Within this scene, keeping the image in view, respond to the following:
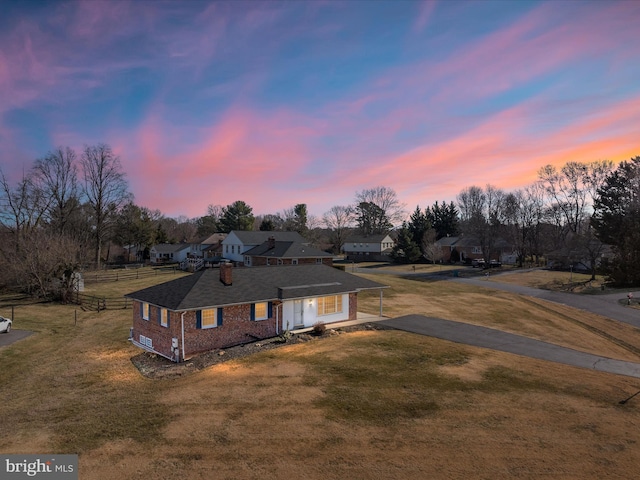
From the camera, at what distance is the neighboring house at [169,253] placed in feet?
284

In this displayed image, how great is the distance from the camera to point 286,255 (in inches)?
2131

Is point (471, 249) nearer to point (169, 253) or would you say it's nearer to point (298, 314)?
point (298, 314)

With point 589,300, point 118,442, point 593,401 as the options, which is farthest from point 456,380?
point 589,300

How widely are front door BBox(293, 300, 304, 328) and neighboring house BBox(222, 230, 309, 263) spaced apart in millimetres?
40730

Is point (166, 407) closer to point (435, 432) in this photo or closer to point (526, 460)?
point (435, 432)

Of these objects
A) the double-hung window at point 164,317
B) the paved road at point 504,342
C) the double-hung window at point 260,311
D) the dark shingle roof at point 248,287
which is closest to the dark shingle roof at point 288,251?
the dark shingle roof at point 248,287

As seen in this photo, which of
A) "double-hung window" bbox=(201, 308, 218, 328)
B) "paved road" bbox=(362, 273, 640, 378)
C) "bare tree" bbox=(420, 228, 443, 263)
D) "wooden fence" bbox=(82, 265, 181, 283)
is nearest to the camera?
"paved road" bbox=(362, 273, 640, 378)

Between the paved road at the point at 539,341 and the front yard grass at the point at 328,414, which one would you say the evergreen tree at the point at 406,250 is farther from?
the front yard grass at the point at 328,414

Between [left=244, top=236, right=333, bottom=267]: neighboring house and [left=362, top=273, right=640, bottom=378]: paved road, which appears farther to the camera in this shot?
[left=244, top=236, right=333, bottom=267]: neighboring house

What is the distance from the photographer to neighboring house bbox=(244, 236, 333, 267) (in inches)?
2151

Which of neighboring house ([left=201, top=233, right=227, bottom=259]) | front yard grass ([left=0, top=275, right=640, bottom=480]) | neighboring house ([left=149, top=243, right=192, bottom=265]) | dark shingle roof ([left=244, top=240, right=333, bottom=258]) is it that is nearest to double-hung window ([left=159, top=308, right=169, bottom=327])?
front yard grass ([left=0, top=275, right=640, bottom=480])

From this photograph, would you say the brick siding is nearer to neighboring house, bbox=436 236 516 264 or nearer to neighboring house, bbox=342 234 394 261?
neighboring house, bbox=436 236 516 264

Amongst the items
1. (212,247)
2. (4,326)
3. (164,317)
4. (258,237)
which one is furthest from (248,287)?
(212,247)

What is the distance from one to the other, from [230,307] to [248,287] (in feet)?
Result: 8.05
